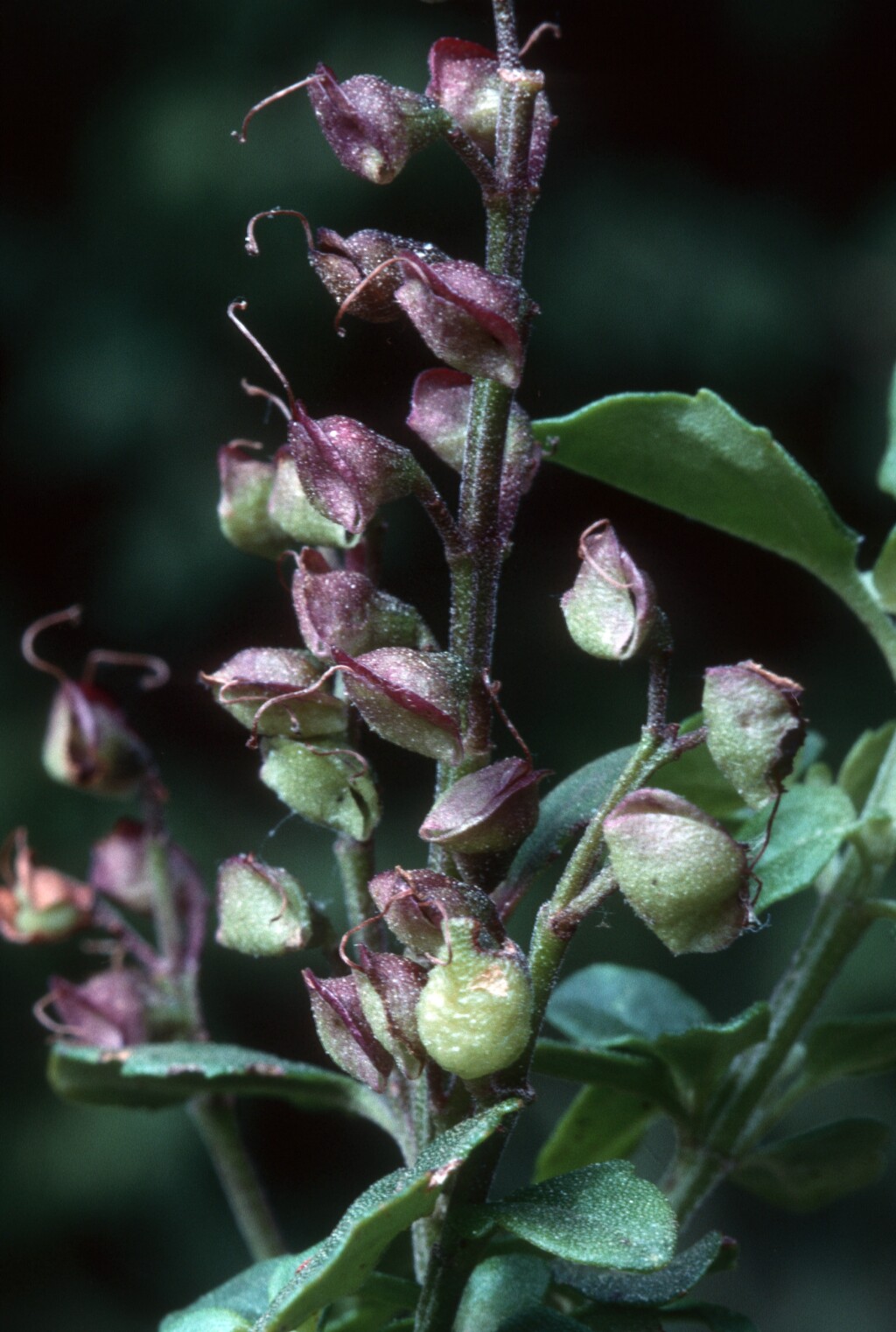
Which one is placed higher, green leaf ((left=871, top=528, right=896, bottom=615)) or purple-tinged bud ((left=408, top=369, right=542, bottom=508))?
purple-tinged bud ((left=408, top=369, right=542, bottom=508))

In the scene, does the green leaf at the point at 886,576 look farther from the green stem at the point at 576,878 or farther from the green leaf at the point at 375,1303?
the green leaf at the point at 375,1303

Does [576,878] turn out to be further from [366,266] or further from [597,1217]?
[366,266]

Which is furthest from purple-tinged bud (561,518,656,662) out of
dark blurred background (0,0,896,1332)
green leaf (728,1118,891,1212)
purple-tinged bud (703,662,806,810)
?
dark blurred background (0,0,896,1332)

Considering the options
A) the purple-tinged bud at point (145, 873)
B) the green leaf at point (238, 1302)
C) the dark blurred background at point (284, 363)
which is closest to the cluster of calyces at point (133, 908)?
the purple-tinged bud at point (145, 873)

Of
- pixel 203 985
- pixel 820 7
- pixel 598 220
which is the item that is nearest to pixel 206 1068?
pixel 203 985

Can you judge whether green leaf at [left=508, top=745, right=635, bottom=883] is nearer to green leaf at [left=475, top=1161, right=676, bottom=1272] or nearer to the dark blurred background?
green leaf at [left=475, top=1161, right=676, bottom=1272]

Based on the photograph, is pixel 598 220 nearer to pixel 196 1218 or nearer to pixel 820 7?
pixel 820 7
